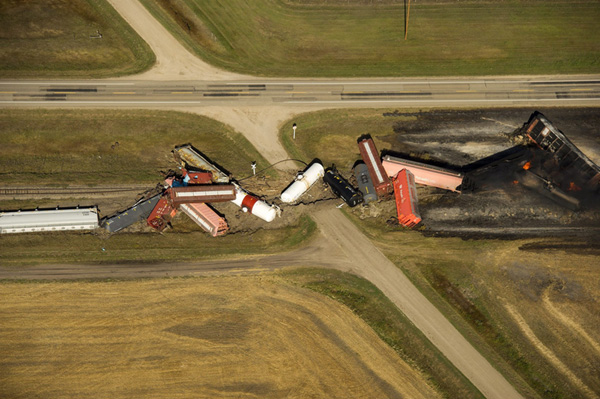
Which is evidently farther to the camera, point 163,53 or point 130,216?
point 163,53

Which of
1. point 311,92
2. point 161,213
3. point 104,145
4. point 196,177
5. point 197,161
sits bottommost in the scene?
point 161,213

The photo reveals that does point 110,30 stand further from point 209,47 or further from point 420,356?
point 420,356

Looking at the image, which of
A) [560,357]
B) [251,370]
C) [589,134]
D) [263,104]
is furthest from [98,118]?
[589,134]

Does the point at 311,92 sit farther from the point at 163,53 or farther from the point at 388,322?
the point at 388,322

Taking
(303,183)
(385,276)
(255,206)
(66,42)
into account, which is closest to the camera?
(385,276)

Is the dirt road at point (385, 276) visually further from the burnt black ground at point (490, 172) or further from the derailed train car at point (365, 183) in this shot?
the burnt black ground at point (490, 172)

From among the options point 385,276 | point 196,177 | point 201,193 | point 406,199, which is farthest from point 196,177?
point 406,199

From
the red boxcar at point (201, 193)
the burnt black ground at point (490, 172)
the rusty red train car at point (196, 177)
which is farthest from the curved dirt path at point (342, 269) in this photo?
the rusty red train car at point (196, 177)
